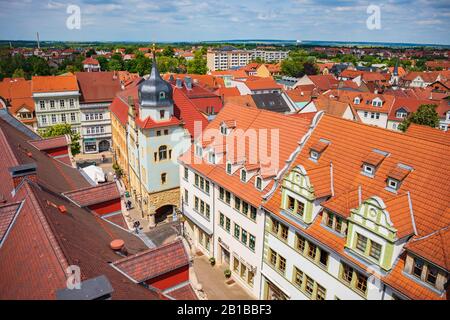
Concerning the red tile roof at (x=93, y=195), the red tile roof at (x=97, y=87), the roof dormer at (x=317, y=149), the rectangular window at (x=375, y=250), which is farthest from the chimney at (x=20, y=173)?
the red tile roof at (x=97, y=87)

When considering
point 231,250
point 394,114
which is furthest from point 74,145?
point 394,114

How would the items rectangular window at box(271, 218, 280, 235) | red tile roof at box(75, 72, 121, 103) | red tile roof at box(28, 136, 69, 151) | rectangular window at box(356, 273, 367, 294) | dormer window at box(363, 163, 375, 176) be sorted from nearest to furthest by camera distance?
rectangular window at box(356, 273, 367, 294)
dormer window at box(363, 163, 375, 176)
rectangular window at box(271, 218, 280, 235)
red tile roof at box(28, 136, 69, 151)
red tile roof at box(75, 72, 121, 103)

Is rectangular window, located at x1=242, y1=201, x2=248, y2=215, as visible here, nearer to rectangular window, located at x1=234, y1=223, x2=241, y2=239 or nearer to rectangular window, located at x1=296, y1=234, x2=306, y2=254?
rectangular window, located at x1=234, y1=223, x2=241, y2=239

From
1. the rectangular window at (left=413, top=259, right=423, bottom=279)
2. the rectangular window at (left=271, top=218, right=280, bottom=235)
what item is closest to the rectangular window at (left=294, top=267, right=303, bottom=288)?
the rectangular window at (left=271, top=218, right=280, bottom=235)

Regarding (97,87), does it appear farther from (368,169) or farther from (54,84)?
(368,169)

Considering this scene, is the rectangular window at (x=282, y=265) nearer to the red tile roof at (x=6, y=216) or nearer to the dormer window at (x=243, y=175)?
the dormer window at (x=243, y=175)

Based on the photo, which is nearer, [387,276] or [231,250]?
[387,276]

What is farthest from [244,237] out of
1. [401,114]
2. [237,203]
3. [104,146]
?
[401,114]
